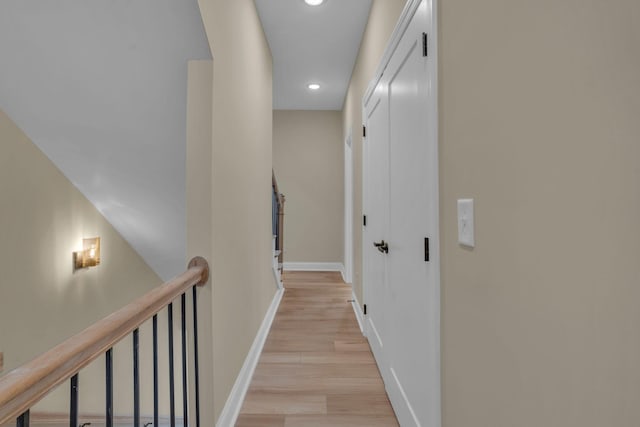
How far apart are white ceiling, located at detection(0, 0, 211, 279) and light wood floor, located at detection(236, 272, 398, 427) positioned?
1213 mm

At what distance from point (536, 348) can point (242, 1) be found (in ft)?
7.91

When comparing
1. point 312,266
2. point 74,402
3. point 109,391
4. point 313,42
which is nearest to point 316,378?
point 109,391

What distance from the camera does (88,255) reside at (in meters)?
2.67

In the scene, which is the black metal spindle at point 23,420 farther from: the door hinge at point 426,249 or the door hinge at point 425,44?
the door hinge at point 425,44

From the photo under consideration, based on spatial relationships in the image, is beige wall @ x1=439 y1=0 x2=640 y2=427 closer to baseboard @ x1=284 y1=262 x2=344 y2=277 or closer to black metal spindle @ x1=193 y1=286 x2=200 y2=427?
black metal spindle @ x1=193 y1=286 x2=200 y2=427

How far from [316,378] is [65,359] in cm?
175

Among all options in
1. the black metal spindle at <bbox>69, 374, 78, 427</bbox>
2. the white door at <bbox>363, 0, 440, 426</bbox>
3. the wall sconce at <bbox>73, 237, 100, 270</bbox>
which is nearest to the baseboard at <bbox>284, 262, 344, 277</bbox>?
the wall sconce at <bbox>73, 237, 100, 270</bbox>

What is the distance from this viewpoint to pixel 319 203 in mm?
5734

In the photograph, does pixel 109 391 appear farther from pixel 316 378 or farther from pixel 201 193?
pixel 316 378

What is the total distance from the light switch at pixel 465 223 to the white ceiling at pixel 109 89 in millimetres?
1250

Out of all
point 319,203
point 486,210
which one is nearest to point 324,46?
point 319,203

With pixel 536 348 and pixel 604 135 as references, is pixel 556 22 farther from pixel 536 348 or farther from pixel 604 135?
pixel 536 348

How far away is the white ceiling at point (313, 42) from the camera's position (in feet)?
9.29

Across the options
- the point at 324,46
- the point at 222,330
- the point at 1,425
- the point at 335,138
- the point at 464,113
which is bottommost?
the point at 222,330
